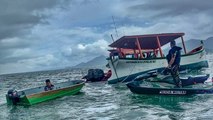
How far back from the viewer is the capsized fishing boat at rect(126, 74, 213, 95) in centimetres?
1798

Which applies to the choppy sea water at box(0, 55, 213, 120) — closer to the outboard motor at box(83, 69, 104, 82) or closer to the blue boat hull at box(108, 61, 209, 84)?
the blue boat hull at box(108, 61, 209, 84)

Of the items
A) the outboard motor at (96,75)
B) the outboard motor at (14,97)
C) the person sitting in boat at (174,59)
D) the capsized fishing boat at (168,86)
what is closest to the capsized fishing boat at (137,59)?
the outboard motor at (96,75)

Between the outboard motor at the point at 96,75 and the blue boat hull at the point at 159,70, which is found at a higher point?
the outboard motor at the point at 96,75

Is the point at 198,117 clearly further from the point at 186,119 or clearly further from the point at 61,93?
the point at 61,93

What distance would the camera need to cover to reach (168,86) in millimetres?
19453

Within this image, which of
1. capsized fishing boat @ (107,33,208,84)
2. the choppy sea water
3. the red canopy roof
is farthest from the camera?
capsized fishing boat @ (107,33,208,84)

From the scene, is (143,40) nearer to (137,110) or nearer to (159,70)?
(159,70)

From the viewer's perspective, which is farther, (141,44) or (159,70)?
(141,44)

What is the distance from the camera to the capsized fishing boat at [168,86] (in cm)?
1798

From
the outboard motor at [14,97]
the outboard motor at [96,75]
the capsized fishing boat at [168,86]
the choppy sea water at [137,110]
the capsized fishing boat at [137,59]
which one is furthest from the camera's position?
the outboard motor at [96,75]

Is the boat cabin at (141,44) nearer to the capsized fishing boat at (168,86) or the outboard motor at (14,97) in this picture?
the capsized fishing boat at (168,86)

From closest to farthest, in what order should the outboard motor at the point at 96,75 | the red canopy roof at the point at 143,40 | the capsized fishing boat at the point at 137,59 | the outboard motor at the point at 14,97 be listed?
the outboard motor at the point at 14,97, the red canopy roof at the point at 143,40, the capsized fishing boat at the point at 137,59, the outboard motor at the point at 96,75

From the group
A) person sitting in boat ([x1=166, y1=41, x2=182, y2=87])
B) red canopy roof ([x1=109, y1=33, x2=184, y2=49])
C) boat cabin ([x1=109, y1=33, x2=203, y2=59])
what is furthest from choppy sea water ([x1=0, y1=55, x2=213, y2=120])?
boat cabin ([x1=109, y1=33, x2=203, y2=59])

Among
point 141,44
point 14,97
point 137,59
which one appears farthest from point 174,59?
point 141,44
